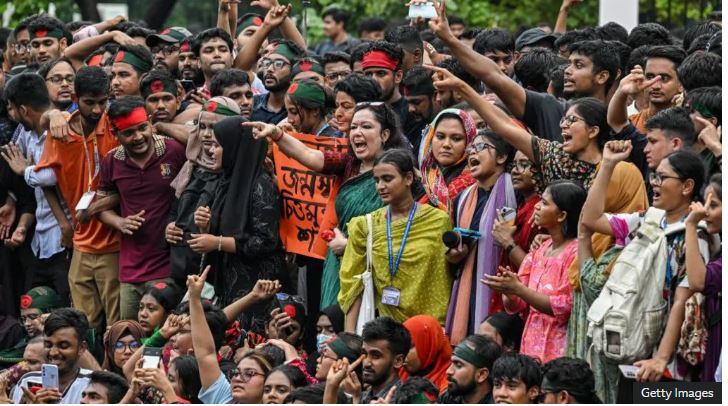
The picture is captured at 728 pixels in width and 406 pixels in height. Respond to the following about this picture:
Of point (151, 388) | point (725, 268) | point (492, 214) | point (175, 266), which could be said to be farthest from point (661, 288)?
point (175, 266)

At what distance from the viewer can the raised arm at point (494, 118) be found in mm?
9547

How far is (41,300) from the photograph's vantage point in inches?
474

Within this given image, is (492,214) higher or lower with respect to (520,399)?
higher

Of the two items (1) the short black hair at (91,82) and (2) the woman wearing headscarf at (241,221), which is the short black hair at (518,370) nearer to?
(2) the woman wearing headscarf at (241,221)

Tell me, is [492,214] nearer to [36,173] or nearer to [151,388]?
[151,388]

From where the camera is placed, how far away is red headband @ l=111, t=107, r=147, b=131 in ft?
37.3

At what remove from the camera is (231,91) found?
12.0m

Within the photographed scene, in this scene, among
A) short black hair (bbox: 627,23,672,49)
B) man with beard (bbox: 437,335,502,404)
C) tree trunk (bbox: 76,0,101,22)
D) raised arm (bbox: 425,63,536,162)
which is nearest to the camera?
man with beard (bbox: 437,335,502,404)

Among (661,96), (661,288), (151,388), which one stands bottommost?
(151,388)

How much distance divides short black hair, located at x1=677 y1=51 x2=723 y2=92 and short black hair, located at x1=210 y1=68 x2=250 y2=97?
334cm

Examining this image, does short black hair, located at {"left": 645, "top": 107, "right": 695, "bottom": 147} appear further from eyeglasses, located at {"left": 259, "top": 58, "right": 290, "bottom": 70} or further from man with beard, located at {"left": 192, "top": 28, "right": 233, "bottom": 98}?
man with beard, located at {"left": 192, "top": 28, "right": 233, "bottom": 98}

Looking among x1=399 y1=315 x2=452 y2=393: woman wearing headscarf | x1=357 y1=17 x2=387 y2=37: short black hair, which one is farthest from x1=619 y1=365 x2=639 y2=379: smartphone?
x1=357 y1=17 x2=387 y2=37: short black hair

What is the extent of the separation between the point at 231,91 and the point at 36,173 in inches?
55.4

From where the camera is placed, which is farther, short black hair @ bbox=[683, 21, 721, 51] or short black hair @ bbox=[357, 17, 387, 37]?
short black hair @ bbox=[357, 17, 387, 37]
